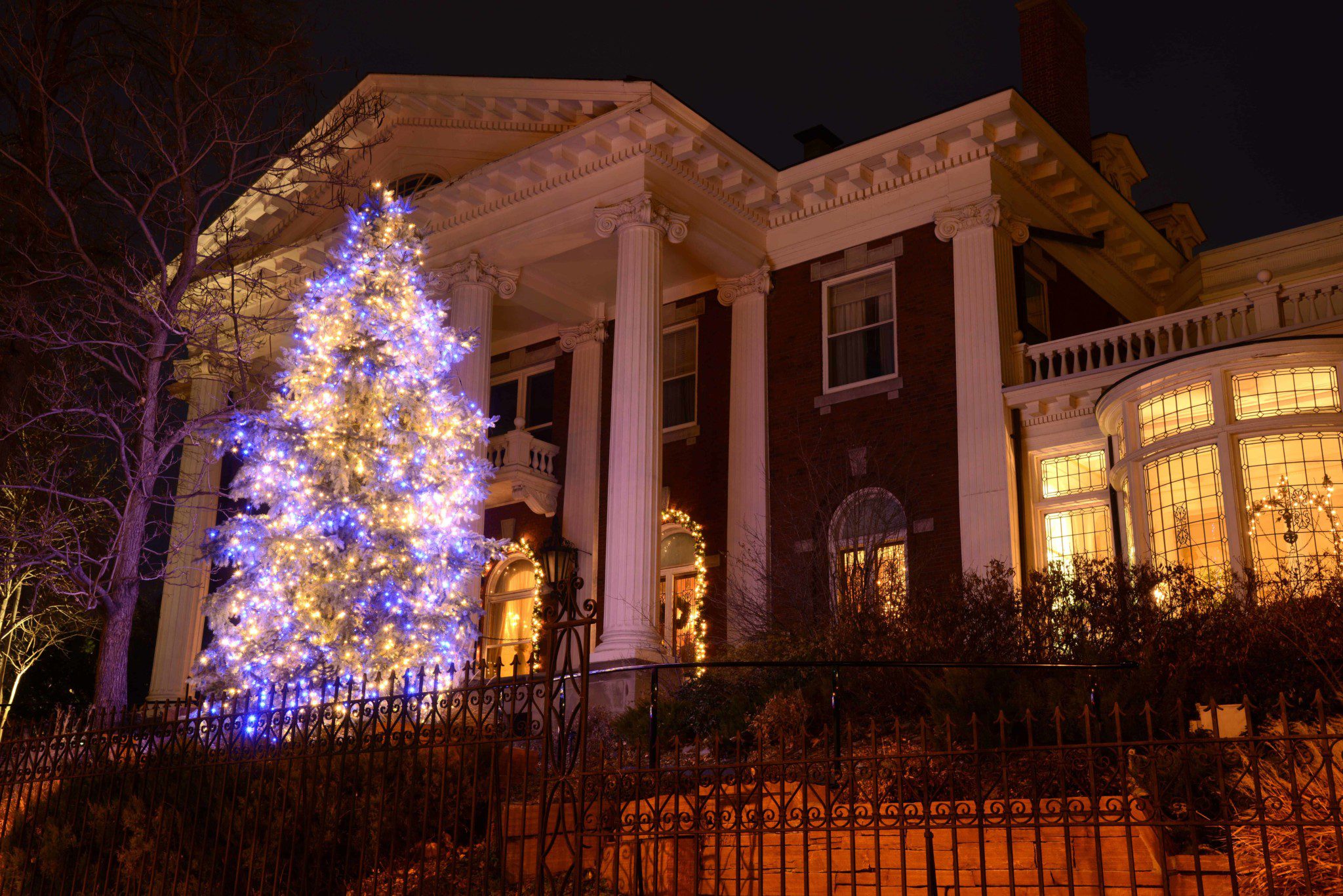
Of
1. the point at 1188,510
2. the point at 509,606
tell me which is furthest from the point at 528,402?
the point at 1188,510

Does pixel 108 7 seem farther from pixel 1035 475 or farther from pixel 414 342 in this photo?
pixel 1035 475

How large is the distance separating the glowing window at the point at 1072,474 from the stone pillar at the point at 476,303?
9860mm

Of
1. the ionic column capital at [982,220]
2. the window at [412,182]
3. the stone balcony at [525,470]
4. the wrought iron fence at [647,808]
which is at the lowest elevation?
the wrought iron fence at [647,808]

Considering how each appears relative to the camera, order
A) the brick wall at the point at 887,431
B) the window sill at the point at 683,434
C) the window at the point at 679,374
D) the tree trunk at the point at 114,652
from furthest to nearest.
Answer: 1. the window at the point at 679,374
2. the window sill at the point at 683,434
3. the brick wall at the point at 887,431
4. the tree trunk at the point at 114,652

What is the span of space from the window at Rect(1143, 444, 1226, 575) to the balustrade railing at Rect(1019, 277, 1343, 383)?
5.43 ft

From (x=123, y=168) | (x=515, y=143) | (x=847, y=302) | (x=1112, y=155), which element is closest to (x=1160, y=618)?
(x=847, y=302)

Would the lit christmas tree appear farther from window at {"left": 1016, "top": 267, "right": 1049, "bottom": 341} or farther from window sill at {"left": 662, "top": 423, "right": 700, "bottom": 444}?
window at {"left": 1016, "top": 267, "right": 1049, "bottom": 341}

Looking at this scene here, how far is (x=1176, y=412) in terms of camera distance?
690 inches

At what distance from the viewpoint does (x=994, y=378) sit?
20.5m

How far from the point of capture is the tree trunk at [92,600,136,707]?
1577 centimetres

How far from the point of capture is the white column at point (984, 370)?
19891 millimetres

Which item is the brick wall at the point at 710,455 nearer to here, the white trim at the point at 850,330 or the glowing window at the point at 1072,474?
the white trim at the point at 850,330

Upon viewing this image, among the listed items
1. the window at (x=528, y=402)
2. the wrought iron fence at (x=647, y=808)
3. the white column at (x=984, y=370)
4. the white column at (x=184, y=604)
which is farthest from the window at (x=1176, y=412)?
the white column at (x=184, y=604)

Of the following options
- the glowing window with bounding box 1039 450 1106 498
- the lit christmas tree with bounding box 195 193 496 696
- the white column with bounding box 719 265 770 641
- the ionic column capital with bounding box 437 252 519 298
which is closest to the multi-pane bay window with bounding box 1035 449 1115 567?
the glowing window with bounding box 1039 450 1106 498
